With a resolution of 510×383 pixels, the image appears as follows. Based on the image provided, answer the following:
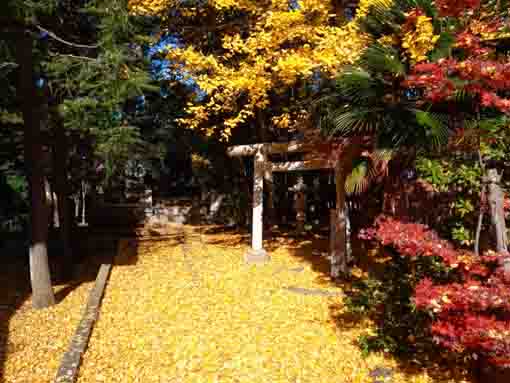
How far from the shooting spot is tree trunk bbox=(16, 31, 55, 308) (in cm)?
524

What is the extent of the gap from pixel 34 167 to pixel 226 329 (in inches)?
144

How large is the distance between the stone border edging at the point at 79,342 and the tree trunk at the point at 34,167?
81cm

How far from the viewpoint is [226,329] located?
14.6 feet

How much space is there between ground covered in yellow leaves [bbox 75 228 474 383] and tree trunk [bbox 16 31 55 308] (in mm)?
1044

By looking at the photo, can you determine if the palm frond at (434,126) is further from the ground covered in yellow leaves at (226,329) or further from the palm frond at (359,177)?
the ground covered in yellow leaves at (226,329)

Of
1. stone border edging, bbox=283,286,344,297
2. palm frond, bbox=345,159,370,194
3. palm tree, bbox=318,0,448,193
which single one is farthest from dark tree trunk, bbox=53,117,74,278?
palm frond, bbox=345,159,370,194

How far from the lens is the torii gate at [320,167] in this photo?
5.84m

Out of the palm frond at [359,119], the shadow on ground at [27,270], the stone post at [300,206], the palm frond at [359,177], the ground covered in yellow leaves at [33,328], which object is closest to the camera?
the ground covered in yellow leaves at [33,328]

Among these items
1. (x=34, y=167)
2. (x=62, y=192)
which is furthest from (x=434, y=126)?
(x=62, y=192)

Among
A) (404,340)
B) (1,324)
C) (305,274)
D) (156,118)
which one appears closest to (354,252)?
(305,274)

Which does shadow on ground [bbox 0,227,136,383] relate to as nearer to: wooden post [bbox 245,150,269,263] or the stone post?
wooden post [bbox 245,150,269,263]

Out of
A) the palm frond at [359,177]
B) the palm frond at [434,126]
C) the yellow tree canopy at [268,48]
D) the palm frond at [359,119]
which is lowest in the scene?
the palm frond at [359,177]

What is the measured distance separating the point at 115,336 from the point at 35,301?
199cm

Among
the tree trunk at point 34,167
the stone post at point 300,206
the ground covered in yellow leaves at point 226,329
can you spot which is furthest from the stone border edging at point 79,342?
the stone post at point 300,206
